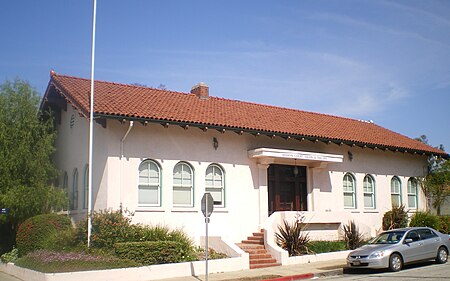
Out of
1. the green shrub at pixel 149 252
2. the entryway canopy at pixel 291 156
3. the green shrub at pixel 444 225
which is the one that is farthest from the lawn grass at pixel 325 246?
the green shrub at pixel 444 225

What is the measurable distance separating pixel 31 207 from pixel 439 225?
17940 mm

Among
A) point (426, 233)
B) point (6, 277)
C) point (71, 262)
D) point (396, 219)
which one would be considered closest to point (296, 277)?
point (426, 233)

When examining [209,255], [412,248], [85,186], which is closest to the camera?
[412,248]

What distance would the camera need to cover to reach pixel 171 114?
19.0 m

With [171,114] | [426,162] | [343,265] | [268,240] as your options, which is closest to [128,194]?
[171,114]

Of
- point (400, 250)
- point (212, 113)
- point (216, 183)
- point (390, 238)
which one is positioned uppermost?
point (212, 113)

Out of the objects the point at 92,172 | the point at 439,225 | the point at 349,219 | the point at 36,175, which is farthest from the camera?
the point at 439,225

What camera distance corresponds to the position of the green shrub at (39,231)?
57.7 feet

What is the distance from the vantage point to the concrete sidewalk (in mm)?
15461

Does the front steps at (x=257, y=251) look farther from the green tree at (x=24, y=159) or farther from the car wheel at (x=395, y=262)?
the green tree at (x=24, y=159)

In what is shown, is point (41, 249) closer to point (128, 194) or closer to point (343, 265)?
point (128, 194)

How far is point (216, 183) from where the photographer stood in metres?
20.1

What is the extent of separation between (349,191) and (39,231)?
13.6 metres

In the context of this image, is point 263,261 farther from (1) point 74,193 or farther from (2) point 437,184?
(2) point 437,184
